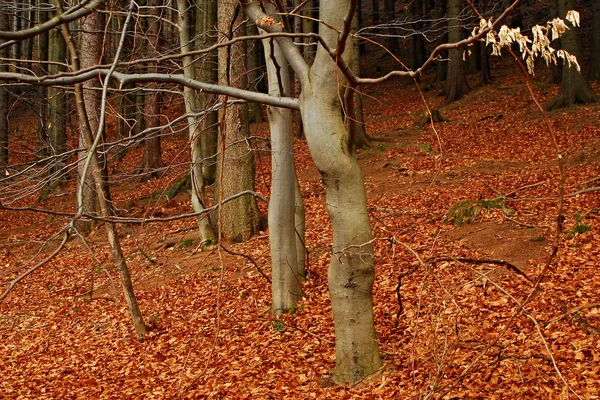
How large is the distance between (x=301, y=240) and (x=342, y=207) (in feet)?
11.0

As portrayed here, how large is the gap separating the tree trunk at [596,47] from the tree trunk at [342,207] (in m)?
17.7


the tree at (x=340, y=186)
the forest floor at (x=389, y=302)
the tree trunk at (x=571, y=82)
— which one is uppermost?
the tree trunk at (x=571, y=82)

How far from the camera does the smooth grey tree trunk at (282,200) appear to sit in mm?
7340

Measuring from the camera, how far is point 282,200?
7469 mm

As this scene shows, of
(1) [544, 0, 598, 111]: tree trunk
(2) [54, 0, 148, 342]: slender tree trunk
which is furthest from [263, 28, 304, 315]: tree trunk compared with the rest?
(1) [544, 0, 598, 111]: tree trunk

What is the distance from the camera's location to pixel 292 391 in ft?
19.4

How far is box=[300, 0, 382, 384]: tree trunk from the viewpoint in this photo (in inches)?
183

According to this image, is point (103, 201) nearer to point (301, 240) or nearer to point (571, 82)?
point (301, 240)

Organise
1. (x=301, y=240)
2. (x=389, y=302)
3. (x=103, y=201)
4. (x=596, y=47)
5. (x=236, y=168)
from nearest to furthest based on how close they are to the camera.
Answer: (x=103, y=201)
(x=389, y=302)
(x=301, y=240)
(x=236, y=168)
(x=596, y=47)

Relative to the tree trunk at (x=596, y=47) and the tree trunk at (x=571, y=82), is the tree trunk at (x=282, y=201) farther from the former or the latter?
the tree trunk at (x=596, y=47)

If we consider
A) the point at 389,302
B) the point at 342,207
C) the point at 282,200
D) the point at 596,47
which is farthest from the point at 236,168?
the point at 596,47

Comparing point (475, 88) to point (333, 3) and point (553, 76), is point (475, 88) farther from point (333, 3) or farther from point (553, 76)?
point (333, 3)

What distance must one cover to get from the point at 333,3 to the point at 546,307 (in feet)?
12.5

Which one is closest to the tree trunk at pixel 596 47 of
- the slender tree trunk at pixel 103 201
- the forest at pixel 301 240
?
the forest at pixel 301 240
